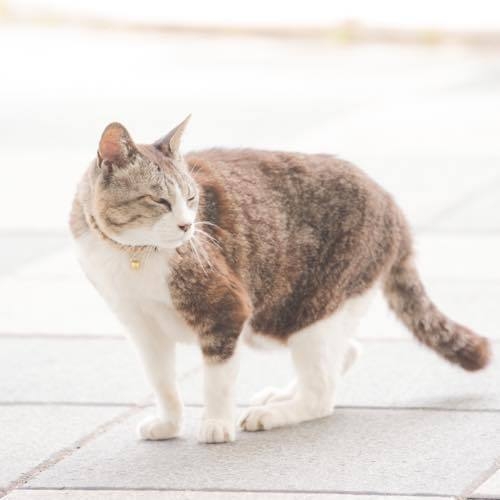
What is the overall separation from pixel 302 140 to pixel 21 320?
4.66 m

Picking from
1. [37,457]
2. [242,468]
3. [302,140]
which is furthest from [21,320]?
[302,140]

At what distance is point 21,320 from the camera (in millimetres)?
6418

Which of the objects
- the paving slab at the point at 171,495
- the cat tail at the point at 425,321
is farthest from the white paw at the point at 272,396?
the paving slab at the point at 171,495

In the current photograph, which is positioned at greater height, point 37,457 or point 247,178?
point 247,178

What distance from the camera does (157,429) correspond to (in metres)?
4.77

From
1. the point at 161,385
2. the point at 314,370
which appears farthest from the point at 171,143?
the point at 314,370

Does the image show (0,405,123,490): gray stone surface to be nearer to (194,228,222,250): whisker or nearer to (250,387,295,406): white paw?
(250,387,295,406): white paw

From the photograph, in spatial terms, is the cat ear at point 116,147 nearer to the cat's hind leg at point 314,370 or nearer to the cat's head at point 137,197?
the cat's head at point 137,197

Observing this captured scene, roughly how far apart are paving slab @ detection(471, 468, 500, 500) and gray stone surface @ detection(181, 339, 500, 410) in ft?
2.62

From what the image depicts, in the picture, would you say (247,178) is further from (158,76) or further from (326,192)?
(158,76)

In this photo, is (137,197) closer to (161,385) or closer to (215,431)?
(161,385)

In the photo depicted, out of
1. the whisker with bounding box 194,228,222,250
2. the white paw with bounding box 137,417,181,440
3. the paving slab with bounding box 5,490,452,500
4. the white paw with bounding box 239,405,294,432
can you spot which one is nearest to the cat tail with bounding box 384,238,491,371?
the white paw with bounding box 239,405,294,432

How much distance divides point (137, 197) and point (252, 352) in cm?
173

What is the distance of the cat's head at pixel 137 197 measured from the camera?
4.36 meters
